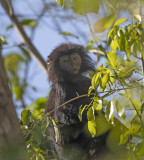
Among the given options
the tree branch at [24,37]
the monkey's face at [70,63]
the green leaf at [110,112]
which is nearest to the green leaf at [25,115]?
the green leaf at [110,112]

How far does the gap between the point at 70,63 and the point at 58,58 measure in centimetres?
25

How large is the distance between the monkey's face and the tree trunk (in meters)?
3.73

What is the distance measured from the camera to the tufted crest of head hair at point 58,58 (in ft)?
19.1

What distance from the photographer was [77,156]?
507 cm

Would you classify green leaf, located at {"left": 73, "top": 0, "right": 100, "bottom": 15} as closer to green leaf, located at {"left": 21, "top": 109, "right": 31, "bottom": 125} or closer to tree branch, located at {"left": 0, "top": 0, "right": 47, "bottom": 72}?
green leaf, located at {"left": 21, "top": 109, "right": 31, "bottom": 125}

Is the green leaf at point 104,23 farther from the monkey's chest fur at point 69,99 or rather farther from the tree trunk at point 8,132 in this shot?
the tree trunk at point 8,132

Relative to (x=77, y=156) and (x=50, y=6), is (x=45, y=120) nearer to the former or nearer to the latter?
(x=77, y=156)

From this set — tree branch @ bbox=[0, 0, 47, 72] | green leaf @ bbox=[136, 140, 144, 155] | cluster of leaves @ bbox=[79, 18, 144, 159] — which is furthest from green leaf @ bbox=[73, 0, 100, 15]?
tree branch @ bbox=[0, 0, 47, 72]

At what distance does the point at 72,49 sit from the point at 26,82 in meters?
4.06

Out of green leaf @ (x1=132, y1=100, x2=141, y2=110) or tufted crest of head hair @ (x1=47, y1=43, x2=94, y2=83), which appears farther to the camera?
tufted crest of head hair @ (x1=47, y1=43, x2=94, y2=83)

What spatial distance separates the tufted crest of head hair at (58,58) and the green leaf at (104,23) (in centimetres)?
119

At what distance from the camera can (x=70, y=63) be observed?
5910 millimetres

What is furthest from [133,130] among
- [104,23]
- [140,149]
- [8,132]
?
[104,23]

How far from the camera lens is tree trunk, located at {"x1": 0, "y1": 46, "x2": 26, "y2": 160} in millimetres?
1904
